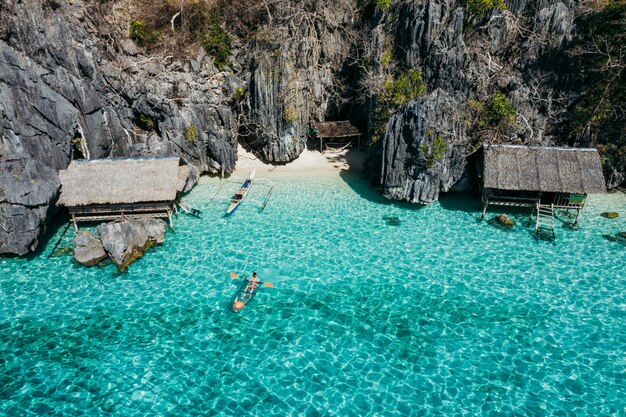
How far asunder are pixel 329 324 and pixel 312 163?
1868 centimetres

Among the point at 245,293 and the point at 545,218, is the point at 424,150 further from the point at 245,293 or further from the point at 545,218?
the point at 245,293

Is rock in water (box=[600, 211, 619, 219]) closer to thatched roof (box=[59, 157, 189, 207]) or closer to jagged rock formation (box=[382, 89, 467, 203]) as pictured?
jagged rock formation (box=[382, 89, 467, 203])

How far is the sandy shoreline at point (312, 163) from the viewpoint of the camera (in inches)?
1297

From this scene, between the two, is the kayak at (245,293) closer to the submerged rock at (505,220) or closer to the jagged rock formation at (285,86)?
the jagged rock formation at (285,86)

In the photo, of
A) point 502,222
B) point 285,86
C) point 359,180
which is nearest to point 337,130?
point 359,180

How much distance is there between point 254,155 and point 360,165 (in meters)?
9.44

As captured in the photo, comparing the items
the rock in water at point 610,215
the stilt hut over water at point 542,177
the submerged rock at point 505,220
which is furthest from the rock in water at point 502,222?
the rock in water at point 610,215

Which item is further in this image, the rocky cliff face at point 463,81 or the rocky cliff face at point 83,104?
the rocky cliff face at point 463,81

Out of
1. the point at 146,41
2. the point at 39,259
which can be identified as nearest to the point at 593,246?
the point at 39,259

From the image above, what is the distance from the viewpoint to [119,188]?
2388 centimetres

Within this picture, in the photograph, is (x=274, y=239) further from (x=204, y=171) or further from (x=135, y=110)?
(x=135, y=110)

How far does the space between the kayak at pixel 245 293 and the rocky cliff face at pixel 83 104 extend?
39.9 ft

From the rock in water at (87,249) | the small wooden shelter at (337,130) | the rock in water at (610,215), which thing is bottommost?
the rock in water at (610,215)

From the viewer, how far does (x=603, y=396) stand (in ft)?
47.6
